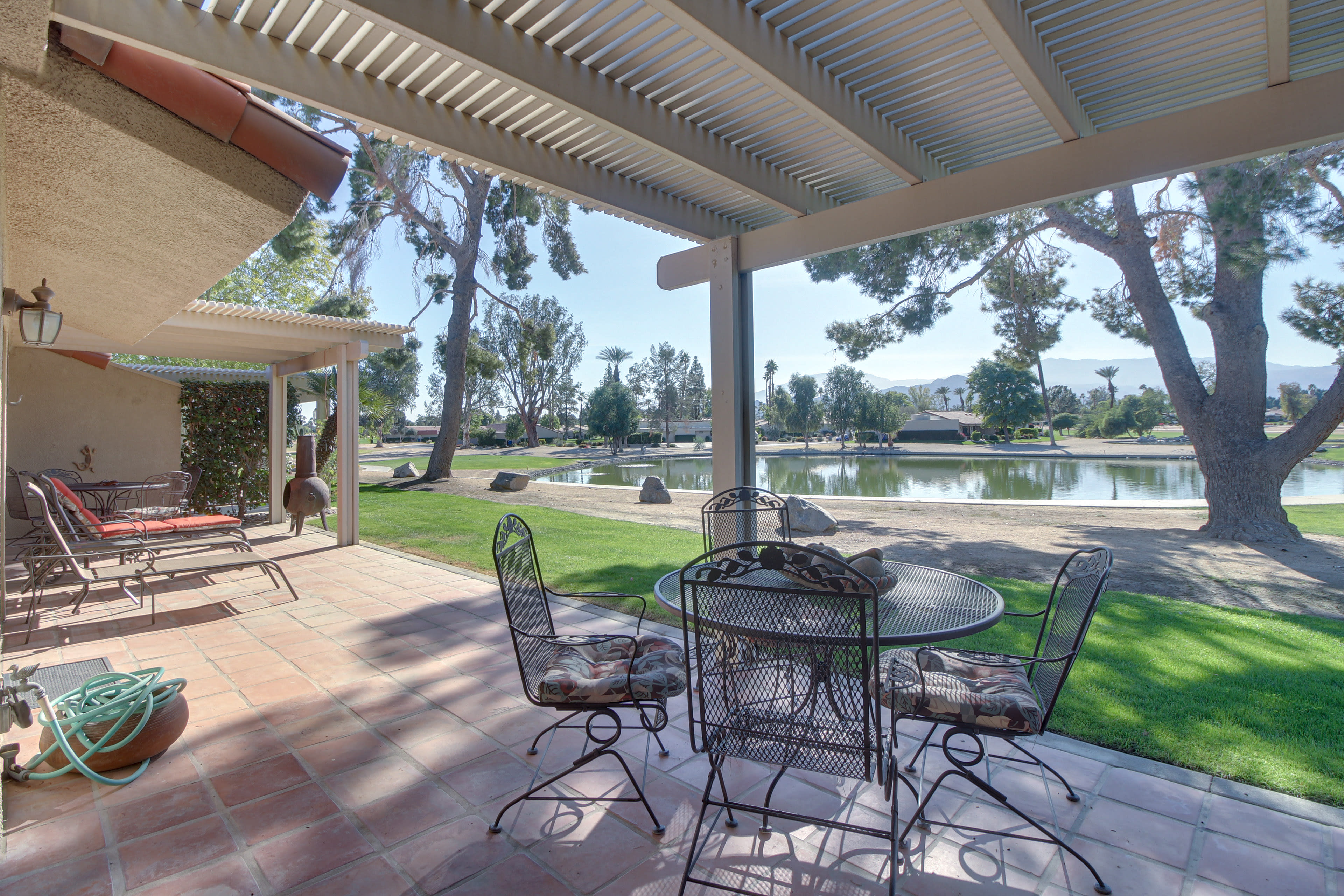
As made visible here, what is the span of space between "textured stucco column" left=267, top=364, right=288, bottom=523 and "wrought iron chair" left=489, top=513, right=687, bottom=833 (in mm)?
8214

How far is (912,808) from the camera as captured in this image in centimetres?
211

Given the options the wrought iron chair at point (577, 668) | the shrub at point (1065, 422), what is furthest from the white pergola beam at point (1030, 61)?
the shrub at point (1065, 422)

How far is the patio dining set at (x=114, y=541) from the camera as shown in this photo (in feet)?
14.4

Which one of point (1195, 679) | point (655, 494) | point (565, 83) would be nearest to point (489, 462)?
point (655, 494)

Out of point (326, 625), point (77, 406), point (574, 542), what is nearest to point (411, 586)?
point (326, 625)

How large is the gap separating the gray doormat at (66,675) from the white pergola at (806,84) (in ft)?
8.61

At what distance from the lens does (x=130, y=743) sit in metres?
2.39

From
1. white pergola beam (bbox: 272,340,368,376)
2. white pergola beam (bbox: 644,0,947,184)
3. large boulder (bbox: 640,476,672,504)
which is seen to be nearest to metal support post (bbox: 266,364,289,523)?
white pergola beam (bbox: 272,340,368,376)

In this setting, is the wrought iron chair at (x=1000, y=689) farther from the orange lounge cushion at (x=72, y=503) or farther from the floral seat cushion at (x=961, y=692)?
the orange lounge cushion at (x=72, y=503)

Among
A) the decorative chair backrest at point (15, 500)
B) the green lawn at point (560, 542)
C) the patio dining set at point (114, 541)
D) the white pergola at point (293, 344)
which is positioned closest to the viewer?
the patio dining set at point (114, 541)

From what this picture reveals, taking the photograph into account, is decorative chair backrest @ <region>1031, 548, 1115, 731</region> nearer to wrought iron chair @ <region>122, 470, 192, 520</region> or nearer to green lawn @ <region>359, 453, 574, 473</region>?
wrought iron chair @ <region>122, 470, 192, 520</region>

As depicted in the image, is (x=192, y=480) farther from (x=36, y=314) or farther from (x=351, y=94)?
(x=351, y=94)

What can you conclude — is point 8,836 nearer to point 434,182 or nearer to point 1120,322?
point 1120,322

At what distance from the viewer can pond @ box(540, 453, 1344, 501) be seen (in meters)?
15.4
